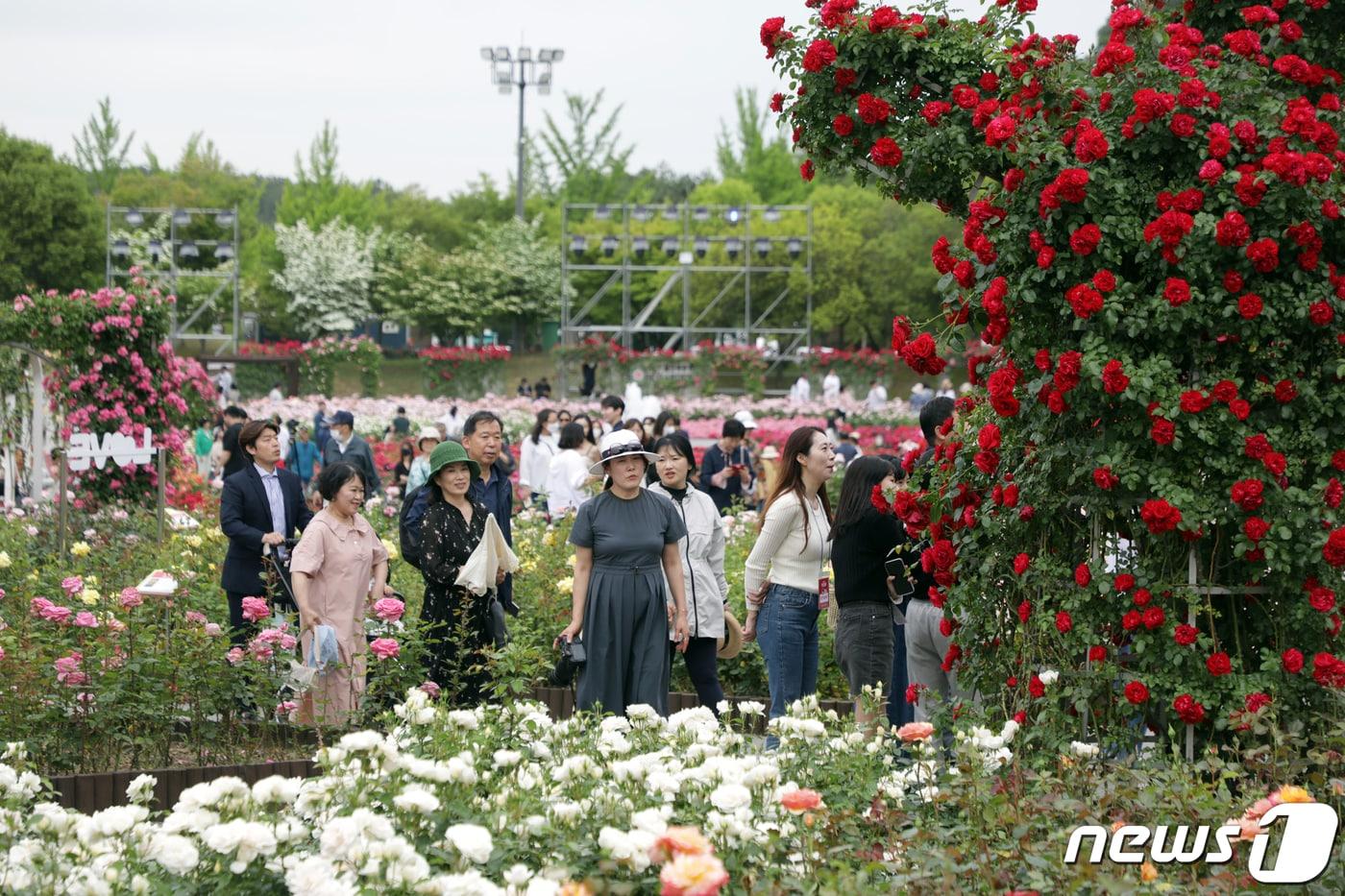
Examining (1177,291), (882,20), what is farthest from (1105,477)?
(882,20)

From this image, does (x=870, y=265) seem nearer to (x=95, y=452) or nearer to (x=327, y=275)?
(x=327, y=275)

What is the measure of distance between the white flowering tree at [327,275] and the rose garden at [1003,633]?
46676 mm

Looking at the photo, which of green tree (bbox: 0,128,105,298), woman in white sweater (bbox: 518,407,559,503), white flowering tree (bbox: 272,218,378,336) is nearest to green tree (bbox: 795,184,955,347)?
white flowering tree (bbox: 272,218,378,336)

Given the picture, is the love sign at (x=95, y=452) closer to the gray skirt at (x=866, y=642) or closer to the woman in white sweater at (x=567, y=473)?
the woman in white sweater at (x=567, y=473)

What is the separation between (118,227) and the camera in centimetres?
5338

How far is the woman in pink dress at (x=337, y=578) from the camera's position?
274 inches

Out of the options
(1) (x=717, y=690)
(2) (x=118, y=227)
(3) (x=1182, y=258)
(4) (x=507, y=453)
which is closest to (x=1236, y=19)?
(3) (x=1182, y=258)

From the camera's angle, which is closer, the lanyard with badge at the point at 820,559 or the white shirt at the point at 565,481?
the lanyard with badge at the point at 820,559

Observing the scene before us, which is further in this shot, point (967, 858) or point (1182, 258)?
point (1182, 258)

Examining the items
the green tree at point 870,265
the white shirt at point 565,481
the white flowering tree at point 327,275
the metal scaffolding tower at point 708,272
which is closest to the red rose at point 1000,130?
the white shirt at point 565,481

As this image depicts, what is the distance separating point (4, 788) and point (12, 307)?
37.5ft

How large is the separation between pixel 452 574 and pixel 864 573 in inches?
72.3

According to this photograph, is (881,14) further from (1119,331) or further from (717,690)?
(717,690)

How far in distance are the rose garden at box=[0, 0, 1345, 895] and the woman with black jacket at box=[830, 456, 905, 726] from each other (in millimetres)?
449
